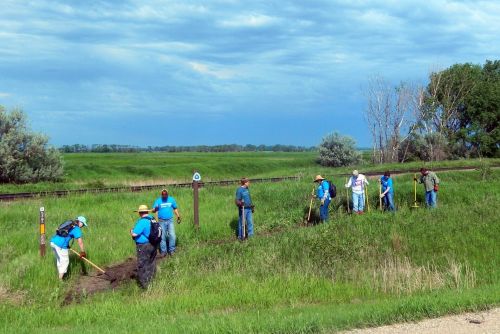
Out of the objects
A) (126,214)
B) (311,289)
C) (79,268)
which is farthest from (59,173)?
(311,289)

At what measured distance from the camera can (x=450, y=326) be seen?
7566mm

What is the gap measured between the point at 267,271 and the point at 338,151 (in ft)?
123

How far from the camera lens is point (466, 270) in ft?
42.7

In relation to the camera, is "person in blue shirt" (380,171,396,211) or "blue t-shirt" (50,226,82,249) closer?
"blue t-shirt" (50,226,82,249)

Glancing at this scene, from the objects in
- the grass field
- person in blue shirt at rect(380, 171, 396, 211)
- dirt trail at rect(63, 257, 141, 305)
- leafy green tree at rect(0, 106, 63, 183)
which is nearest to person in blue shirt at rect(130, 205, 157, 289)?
the grass field

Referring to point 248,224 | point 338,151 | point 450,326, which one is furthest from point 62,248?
point 338,151

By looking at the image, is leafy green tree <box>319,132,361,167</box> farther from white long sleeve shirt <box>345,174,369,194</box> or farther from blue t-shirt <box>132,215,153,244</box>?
blue t-shirt <box>132,215,153,244</box>

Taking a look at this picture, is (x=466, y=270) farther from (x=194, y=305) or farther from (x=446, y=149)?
(x=446, y=149)

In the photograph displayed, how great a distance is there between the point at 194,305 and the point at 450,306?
4391 mm

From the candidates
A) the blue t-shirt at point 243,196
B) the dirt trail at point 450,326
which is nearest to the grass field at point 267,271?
the dirt trail at point 450,326

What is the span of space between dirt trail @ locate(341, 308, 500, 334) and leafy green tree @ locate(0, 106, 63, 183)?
2793cm

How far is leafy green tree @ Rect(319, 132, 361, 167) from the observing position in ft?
163

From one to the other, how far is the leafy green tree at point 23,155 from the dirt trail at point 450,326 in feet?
91.6

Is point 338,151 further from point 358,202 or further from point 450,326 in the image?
point 450,326
